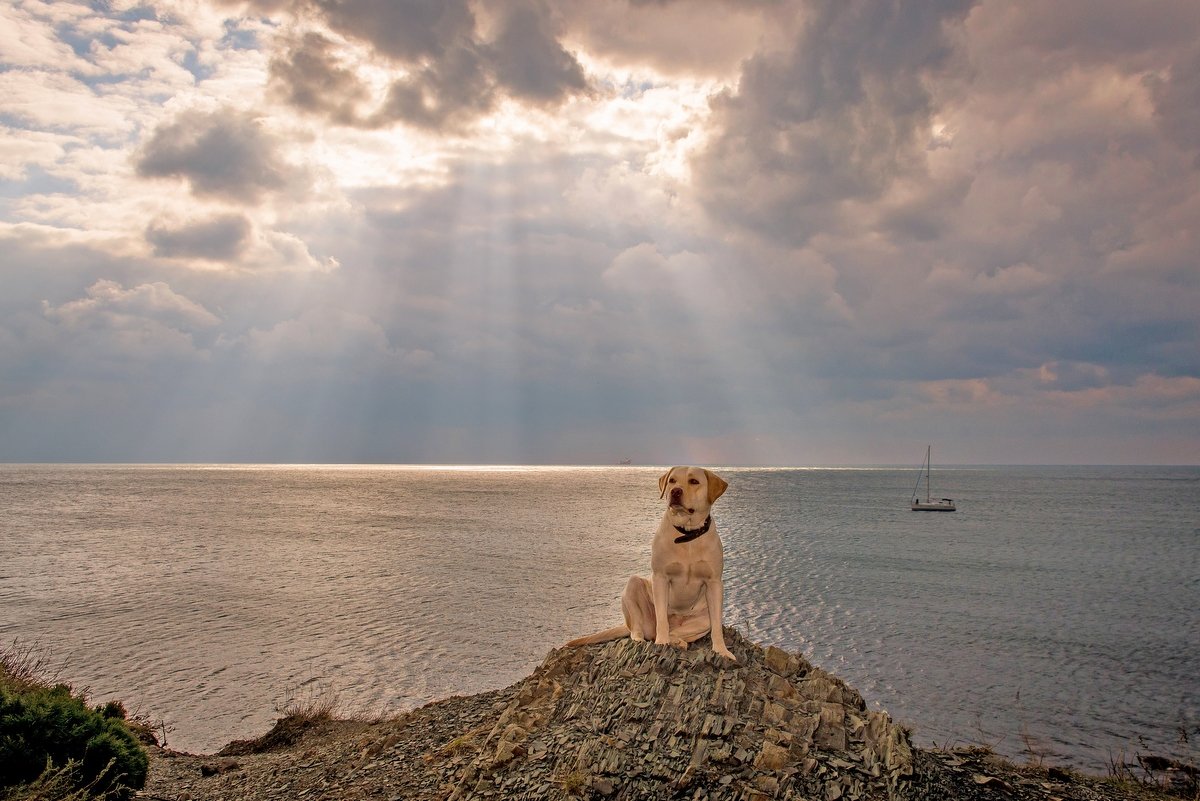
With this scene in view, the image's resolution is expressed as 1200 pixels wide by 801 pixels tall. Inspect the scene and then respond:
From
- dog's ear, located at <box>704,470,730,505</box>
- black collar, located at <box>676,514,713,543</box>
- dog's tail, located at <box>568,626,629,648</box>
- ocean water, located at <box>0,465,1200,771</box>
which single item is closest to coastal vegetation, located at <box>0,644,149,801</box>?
dog's tail, located at <box>568,626,629,648</box>

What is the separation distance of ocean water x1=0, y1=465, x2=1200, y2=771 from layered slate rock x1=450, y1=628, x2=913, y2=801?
35.5 ft

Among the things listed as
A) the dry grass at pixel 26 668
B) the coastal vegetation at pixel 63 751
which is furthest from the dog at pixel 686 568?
the dry grass at pixel 26 668

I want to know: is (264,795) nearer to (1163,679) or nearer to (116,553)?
(1163,679)

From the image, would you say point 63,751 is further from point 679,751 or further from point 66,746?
point 679,751

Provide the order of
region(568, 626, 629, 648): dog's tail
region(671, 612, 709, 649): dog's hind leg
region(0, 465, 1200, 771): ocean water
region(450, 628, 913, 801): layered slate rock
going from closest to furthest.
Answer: region(450, 628, 913, 801): layered slate rock < region(671, 612, 709, 649): dog's hind leg < region(568, 626, 629, 648): dog's tail < region(0, 465, 1200, 771): ocean water

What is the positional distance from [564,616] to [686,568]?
21591 mm

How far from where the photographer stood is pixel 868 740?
7809mm

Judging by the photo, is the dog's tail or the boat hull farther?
the boat hull

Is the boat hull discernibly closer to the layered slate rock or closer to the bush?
the layered slate rock

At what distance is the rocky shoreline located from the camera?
24.2 ft

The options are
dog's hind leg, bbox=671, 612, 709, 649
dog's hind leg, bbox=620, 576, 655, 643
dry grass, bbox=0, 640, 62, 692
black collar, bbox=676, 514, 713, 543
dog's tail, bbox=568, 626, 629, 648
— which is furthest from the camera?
dry grass, bbox=0, 640, 62, 692

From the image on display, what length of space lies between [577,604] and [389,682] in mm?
12380

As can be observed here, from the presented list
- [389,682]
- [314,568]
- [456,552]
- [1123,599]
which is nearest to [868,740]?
[389,682]

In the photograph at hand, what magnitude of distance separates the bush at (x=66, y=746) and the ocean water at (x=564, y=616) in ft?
23.0
